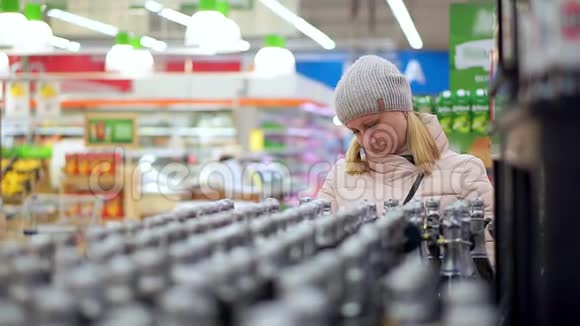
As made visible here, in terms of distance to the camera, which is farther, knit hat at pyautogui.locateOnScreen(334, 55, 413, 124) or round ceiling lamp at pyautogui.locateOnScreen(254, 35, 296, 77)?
round ceiling lamp at pyautogui.locateOnScreen(254, 35, 296, 77)

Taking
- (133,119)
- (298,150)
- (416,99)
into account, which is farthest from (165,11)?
(298,150)

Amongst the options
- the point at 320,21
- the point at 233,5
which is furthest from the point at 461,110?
the point at 320,21

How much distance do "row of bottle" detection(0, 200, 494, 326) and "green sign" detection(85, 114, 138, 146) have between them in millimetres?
10393

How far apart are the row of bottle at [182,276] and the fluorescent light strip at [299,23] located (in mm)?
9647

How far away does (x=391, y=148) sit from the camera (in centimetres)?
359

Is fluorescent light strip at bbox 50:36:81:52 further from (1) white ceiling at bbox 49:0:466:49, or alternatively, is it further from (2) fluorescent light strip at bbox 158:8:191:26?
(2) fluorescent light strip at bbox 158:8:191:26

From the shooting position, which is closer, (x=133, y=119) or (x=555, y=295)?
(x=555, y=295)

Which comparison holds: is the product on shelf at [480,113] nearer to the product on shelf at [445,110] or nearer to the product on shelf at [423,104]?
the product on shelf at [445,110]

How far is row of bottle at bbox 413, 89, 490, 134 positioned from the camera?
5938mm

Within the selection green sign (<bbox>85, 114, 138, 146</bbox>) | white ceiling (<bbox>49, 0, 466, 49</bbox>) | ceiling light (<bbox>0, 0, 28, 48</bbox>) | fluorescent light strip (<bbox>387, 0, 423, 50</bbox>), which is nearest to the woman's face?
ceiling light (<bbox>0, 0, 28, 48</bbox>)

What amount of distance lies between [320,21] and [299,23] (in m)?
3.41

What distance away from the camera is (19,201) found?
10.8 meters

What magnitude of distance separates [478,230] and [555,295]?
117 cm

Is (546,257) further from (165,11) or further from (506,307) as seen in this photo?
(165,11)
